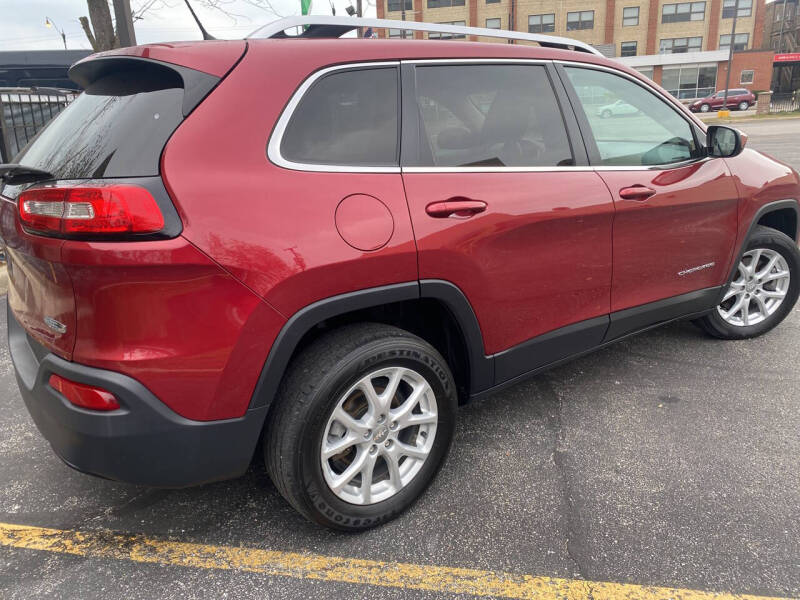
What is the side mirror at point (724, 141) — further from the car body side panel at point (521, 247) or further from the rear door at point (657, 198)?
the car body side panel at point (521, 247)

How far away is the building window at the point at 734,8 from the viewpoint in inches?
1917

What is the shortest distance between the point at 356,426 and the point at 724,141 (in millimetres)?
2729

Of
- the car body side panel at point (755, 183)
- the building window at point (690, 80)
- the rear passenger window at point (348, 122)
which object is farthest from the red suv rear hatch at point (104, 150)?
the building window at point (690, 80)

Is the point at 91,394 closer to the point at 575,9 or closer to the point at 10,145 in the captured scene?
the point at 10,145

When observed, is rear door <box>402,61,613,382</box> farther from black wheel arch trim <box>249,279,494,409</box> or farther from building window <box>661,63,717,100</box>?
building window <box>661,63,717,100</box>

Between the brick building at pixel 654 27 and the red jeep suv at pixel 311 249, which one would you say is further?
the brick building at pixel 654 27

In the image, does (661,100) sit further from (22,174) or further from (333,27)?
(22,174)

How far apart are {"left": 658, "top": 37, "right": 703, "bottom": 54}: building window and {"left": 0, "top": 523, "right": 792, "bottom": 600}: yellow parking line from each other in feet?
193

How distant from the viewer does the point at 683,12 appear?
50438 millimetres

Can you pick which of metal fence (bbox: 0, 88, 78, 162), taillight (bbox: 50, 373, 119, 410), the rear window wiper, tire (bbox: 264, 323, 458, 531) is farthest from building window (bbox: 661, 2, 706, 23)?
taillight (bbox: 50, 373, 119, 410)

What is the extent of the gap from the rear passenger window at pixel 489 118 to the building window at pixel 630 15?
5668 centimetres

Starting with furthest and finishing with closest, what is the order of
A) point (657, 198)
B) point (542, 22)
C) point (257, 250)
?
1. point (542, 22)
2. point (657, 198)
3. point (257, 250)

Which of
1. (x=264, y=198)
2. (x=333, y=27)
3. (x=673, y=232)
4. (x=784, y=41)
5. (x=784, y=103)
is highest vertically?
(x=784, y=41)

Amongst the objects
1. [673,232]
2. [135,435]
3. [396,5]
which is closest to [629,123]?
[673,232]
